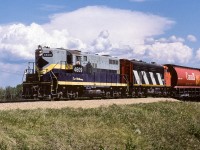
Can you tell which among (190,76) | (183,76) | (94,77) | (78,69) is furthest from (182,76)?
(78,69)

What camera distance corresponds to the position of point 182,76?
4816 centimetres

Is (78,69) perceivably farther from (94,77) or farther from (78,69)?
(94,77)

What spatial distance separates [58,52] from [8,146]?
19.1m

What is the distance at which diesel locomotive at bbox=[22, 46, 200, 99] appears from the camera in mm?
29125

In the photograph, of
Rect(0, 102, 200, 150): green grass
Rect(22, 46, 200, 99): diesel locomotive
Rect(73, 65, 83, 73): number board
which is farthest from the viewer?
Rect(73, 65, 83, 73): number board

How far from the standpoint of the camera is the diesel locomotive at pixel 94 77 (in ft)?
95.6

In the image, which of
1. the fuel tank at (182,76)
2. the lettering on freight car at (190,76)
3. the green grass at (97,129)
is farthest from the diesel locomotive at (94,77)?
the green grass at (97,129)

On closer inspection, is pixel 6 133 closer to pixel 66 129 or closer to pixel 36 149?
pixel 36 149

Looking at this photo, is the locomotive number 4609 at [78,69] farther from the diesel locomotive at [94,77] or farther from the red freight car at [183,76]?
the red freight car at [183,76]

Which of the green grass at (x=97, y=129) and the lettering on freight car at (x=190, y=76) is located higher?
the lettering on freight car at (x=190, y=76)

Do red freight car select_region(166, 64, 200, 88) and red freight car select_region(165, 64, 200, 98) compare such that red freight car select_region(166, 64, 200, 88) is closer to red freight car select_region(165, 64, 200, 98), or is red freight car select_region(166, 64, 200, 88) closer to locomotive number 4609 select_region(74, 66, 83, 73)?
red freight car select_region(165, 64, 200, 98)

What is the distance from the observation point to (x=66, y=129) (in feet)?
50.0

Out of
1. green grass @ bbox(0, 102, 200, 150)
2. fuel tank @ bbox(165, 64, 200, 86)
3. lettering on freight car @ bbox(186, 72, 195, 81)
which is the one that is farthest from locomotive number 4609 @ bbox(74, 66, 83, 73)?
lettering on freight car @ bbox(186, 72, 195, 81)

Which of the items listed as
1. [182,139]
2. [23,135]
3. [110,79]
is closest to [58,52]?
[110,79]
